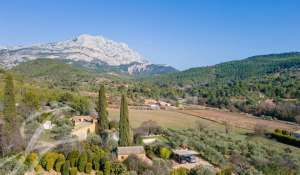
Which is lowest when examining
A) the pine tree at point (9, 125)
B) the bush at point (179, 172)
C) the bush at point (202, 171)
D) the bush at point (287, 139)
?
the bush at point (287, 139)

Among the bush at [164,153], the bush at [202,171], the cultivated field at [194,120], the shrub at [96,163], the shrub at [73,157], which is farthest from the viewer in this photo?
the cultivated field at [194,120]

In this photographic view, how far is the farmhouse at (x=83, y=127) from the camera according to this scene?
32562 millimetres

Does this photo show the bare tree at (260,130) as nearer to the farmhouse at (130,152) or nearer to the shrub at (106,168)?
the farmhouse at (130,152)

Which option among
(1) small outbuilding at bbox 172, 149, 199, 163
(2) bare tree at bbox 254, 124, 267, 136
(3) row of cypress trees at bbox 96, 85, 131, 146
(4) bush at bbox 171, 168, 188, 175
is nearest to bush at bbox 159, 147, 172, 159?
(1) small outbuilding at bbox 172, 149, 199, 163

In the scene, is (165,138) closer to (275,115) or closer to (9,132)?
(9,132)

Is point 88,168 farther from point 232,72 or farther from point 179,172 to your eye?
point 232,72

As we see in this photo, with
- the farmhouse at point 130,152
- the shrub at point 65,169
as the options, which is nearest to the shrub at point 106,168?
the shrub at point 65,169

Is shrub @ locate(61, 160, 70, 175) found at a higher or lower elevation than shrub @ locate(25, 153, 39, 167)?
lower

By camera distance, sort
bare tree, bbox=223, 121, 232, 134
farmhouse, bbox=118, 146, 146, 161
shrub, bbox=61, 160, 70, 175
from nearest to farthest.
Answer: shrub, bbox=61, 160, 70, 175 → farmhouse, bbox=118, 146, 146, 161 → bare tree, bbox=223, 121, 232, 134

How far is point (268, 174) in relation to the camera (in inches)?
1001

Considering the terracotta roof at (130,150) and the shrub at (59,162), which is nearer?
the shrub at (59,162)

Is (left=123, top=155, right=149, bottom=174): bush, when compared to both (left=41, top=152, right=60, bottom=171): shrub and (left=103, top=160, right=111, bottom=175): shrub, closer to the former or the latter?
(left=103, top=160, right=111, bottom=175): shrub

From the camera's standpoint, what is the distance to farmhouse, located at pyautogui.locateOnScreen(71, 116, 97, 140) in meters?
32.6

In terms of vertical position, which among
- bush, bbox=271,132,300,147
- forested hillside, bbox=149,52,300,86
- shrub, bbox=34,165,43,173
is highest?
forested hillside, bbox=149,52,300,86
